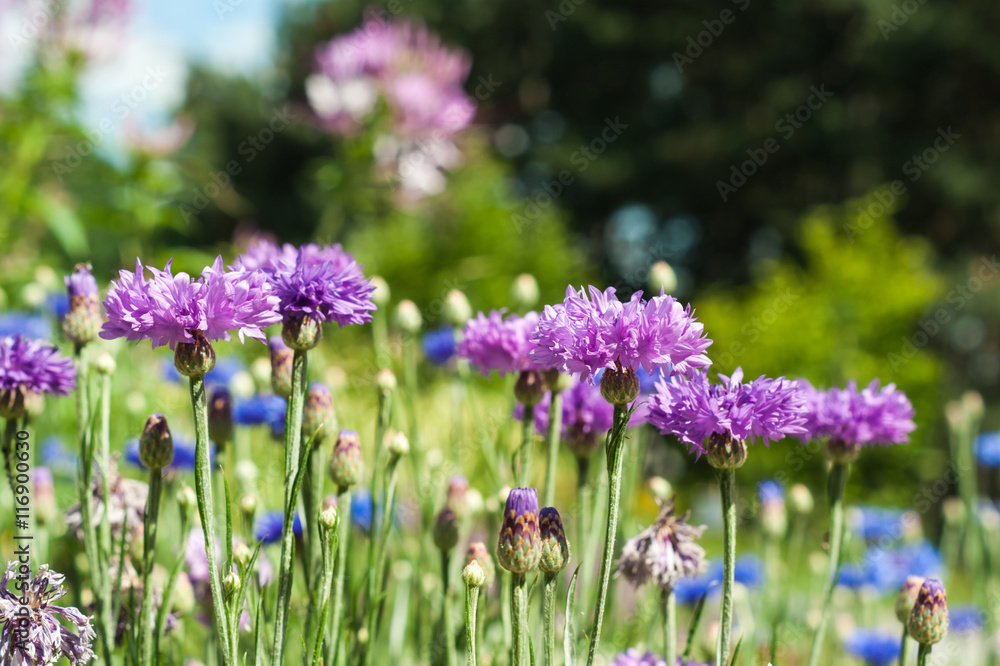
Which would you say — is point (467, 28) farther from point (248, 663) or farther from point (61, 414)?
point (248, 663)

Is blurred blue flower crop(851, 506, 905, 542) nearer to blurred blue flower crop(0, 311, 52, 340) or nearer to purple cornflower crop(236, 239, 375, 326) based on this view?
purple cornflower crop(236, 239, 375, 326)

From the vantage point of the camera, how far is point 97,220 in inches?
114

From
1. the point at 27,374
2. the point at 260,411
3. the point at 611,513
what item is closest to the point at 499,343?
the point at 611,513

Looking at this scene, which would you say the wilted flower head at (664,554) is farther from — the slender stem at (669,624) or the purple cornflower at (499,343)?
the purple cornflower at (499,343)

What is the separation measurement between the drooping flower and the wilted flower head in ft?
3.04

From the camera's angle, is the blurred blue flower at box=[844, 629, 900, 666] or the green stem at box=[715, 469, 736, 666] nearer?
the green stem at box=[715, 469, 736, 666]

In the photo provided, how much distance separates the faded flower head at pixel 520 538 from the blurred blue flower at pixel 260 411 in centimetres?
99

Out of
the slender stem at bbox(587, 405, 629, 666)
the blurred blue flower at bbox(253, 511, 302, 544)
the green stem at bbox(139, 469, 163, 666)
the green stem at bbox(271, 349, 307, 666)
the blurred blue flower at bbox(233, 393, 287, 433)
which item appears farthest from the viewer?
the blurred blue flower at bbox(233, 393, 287, 433)

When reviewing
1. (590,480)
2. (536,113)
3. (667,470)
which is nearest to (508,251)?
(667,470)

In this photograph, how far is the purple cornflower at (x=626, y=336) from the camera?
3.01 ft

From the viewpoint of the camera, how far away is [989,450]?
2.57 meters

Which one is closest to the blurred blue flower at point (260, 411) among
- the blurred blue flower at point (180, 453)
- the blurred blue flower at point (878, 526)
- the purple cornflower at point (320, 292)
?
the blurred blue flower at point (180, 453)

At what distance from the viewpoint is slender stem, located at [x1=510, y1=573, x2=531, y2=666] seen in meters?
0.93

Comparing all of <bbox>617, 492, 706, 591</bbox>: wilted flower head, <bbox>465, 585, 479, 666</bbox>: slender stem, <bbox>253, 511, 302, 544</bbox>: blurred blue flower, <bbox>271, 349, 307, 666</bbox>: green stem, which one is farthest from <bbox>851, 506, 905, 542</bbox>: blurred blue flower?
<bbox>271, 349, 307, 666</bbox>: green stem
